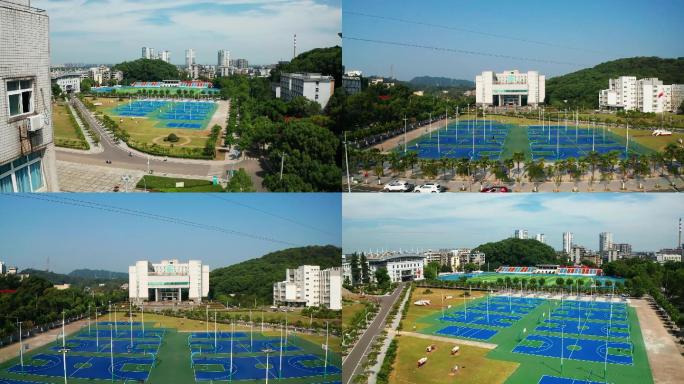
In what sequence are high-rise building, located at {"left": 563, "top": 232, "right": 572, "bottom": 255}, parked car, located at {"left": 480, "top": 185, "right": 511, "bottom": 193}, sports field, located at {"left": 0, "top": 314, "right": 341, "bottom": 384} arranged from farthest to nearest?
high-rise building, located at {"left": 563, "top": 232, "right": 572, "bottom": 255}
parked car, located at {"left": 480, "top": 185, "right": 511, "bottom": 193}
sports field, located at {"left": 0, "top": 314, "right": 341, "bottom": 384}

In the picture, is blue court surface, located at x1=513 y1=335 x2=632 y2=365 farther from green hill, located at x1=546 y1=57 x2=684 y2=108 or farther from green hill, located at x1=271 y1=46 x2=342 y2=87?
green hill, located at x1=546 y1=57 x2=684 y2=108

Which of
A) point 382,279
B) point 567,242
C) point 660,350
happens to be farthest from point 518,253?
point 660,350

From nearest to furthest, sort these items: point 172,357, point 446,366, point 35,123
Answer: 1. point 35,123
2. point 446,366
3. point 172,357

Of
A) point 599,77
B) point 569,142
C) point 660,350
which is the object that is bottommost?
point 660,350

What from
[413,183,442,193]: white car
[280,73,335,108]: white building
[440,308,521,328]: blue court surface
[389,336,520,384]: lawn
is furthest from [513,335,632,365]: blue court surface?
[280,73,335,108]: white building

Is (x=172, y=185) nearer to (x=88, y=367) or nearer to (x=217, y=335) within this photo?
(x=88, y=367)

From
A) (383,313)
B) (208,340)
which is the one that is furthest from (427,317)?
(208,340)

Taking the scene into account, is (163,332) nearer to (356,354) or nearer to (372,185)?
(356,354)
